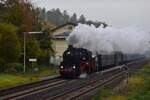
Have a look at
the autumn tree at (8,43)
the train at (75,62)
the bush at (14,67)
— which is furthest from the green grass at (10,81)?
the bush at (14,67)

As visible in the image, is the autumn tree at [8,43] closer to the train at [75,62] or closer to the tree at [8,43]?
the tree at [8,43]

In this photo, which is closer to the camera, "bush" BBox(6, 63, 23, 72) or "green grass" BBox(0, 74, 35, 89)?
"green grass" BBox(0, 74, 35, 89)

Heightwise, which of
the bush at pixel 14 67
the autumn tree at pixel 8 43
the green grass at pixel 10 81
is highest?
the autumn tree at pixel 8 43

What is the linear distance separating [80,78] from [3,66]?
39.8 feet

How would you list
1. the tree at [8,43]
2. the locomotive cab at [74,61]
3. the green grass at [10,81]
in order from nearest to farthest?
the green grass at [10,81]
the locomotive cab at [74,61]
the tree at [8,43]

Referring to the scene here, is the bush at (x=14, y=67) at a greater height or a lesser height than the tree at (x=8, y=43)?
lesser

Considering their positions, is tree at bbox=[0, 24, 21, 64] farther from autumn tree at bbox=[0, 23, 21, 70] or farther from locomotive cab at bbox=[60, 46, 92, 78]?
locomotive cab at bbox=[60, 46, 92, 78]

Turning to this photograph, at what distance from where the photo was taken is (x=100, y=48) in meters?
61.3

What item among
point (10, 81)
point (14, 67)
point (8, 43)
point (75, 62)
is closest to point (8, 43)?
point (8, 43)

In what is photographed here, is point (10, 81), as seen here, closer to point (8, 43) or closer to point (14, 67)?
point (8, 43)

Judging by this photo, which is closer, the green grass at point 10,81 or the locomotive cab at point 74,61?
the green grass at point 10,81

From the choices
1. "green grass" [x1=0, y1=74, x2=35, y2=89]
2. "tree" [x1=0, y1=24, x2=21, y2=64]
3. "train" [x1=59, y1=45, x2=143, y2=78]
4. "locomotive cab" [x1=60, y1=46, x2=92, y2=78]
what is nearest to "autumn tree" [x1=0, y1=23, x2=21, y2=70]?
"tree" [x1=0, y1=24, x2=21, y2=64]

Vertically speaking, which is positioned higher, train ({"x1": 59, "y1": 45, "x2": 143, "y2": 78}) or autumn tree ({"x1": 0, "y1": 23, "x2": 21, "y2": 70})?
autumn tree ({"x1": 0, "y1": 23, "x2": 21, "y2": 70})

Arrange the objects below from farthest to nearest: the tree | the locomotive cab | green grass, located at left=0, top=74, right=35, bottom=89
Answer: the tree → the locomotive cab → green grass, located at left=0, top=74, right=35, bottom=89
